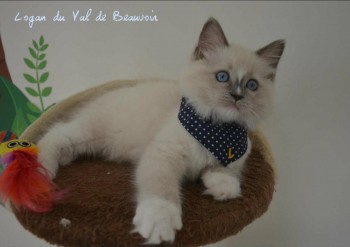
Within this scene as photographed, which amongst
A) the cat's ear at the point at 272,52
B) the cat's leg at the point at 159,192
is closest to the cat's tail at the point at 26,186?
the cat's leg at the point at 159,192

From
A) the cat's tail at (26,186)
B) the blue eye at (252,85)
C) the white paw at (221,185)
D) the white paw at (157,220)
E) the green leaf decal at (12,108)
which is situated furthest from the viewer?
the green leaf decal at (12,108)

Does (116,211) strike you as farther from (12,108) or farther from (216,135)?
(12,108)

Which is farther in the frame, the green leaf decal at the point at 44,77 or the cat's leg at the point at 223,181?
the green leaf decal at the point at 44,77

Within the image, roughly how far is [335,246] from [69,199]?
1507 mm

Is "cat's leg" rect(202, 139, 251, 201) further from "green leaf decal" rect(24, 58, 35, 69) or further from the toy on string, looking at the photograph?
"green leaf decal" rect(24, 58, 35, 69)

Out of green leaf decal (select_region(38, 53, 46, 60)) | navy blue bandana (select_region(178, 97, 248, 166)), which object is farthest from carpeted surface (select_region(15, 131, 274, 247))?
green leaf decal (select_region(38, 53, 46, 60))

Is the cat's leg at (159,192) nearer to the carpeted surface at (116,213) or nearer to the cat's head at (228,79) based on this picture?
the carpeted surface at (116,213)

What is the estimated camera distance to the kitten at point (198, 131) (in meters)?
1.07

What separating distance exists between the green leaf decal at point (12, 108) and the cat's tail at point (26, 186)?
1180mm

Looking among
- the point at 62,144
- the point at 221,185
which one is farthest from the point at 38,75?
the point at 221,185

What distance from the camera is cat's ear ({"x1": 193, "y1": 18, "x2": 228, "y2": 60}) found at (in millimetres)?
1198

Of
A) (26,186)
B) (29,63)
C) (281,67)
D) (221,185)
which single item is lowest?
(221,185)

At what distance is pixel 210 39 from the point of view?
1.22 metres

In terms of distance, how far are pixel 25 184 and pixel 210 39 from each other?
80cm
